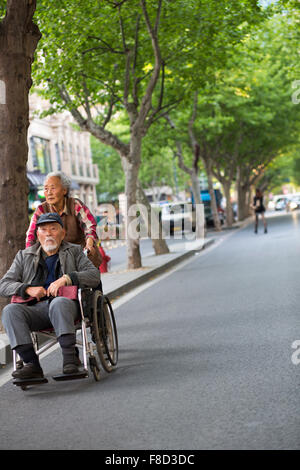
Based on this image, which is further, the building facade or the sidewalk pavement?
the building facade

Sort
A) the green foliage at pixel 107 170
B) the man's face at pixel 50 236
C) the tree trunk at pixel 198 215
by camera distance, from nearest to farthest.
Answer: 1. the man's face at pixel 50 236
2. the tree trunk at pixel 198 215
3. the green foliage at pixel 107 170

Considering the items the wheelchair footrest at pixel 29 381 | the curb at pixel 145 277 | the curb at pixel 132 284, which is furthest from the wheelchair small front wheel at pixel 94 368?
the curb at pixel 145 277

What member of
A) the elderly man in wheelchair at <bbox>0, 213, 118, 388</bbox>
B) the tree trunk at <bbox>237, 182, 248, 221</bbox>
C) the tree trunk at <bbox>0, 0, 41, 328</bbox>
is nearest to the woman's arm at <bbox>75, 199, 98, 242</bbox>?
the elderly man in wheelchair at <bbox>0, 213, 118, 388</bbox>

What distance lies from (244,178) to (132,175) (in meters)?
45.7

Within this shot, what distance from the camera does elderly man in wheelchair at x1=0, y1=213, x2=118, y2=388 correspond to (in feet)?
19.6

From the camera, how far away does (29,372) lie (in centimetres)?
591

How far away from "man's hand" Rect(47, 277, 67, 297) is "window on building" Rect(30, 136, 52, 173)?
140 ft

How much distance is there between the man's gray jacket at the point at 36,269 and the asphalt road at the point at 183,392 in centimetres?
81

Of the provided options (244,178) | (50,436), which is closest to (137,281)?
(50,436)

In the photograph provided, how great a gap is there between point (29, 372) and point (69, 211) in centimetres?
194

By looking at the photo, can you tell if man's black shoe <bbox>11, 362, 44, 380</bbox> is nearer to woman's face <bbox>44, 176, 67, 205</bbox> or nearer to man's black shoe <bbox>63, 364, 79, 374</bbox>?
man's black shoe <bbox>63, 364, 79, 374</bbox>

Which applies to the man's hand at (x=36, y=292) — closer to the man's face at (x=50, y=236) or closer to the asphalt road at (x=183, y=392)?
the man's face at (x=50, y=236)

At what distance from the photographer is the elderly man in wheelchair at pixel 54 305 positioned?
5.97 m

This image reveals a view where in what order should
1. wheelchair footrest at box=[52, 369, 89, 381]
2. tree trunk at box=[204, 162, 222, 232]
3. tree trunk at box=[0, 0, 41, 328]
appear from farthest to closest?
tree trunk at box=[204, 162, 222, 232] < tree trunk at box=[0, 0, 41, 328] < wheelchair footrest at box=[52, 369, 89, 381]
